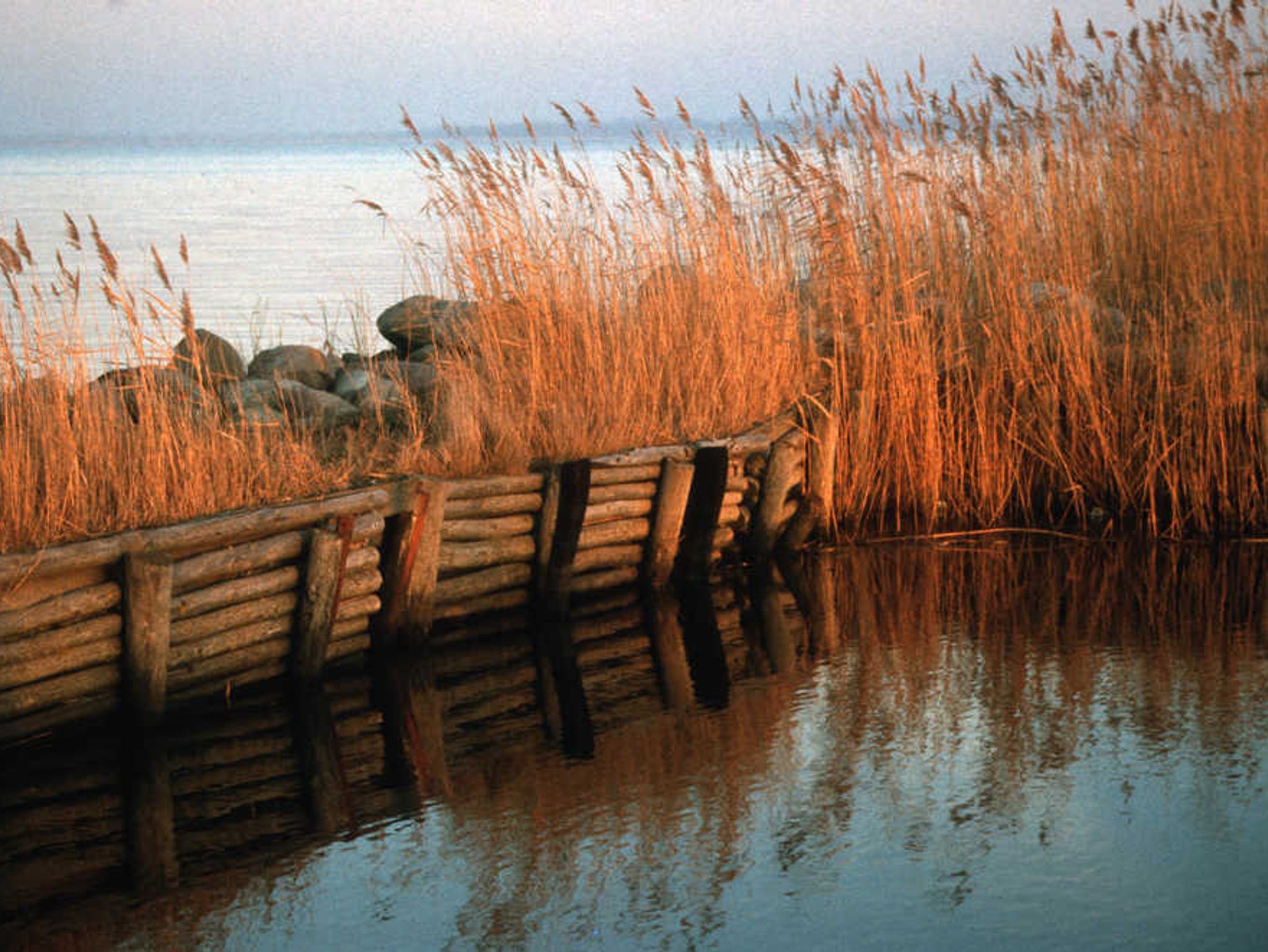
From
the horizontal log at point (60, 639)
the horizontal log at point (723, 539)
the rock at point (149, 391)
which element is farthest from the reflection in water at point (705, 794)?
the rock at point (149, 391)

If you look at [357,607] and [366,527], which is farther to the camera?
[357,607]

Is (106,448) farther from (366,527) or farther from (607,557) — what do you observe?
(607,557)

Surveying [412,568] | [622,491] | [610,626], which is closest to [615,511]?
[622,491]

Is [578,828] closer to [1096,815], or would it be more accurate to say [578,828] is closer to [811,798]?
[811,798]

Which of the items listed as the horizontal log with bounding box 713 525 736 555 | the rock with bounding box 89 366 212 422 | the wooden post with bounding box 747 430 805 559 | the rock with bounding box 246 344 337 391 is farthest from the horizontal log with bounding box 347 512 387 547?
the rock with bounding box 246 344 337 391

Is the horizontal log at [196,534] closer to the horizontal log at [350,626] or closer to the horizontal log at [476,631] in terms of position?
the horizontal log at [350,626]

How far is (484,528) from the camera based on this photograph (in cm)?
658

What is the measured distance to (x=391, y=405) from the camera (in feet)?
26.7

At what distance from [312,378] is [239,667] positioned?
4265mm

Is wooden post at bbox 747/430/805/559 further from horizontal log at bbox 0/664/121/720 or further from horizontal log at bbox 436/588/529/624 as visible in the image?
horizontal log at bbox 0/664/121/720

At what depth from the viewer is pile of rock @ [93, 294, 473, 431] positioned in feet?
23.7

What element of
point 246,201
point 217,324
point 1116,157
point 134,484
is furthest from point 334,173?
point 134,484

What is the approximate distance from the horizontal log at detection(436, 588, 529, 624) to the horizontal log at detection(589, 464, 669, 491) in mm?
553

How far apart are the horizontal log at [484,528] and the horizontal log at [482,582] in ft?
0.50
